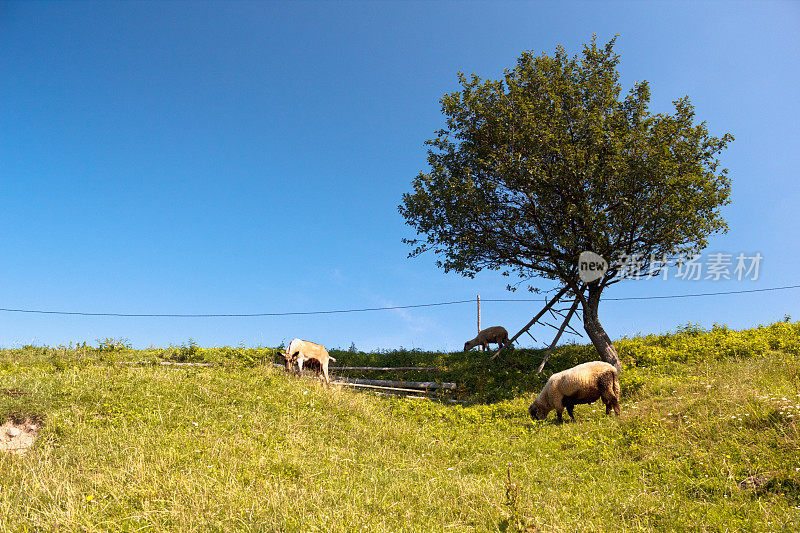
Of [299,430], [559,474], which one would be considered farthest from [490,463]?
[299,430]

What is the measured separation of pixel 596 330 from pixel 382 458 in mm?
14835

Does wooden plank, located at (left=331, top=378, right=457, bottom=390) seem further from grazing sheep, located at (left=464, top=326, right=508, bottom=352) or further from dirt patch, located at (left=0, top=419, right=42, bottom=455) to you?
dirt patch, located at (left=0, top=419, right=42, bottom=455)

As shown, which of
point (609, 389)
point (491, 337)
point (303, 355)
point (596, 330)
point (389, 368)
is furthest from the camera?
point (491, 337)

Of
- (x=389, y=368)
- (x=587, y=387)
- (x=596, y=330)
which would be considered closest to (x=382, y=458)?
(x=587, y=387)

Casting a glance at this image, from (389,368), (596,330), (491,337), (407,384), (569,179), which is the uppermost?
(569,179)

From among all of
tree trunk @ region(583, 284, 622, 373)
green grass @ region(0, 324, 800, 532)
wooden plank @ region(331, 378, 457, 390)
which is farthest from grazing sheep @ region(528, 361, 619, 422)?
wooden plank @ region(331, 378, 457, 390)

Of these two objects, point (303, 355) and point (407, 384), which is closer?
point (303, 355)

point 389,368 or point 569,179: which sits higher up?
point 569,179

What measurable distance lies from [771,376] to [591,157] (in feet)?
35.2

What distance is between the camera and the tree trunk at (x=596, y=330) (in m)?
19.9

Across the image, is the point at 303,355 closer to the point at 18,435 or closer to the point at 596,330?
the point at 18,435

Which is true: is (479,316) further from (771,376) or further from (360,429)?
(360,429)

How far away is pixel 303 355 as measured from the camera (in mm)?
19312

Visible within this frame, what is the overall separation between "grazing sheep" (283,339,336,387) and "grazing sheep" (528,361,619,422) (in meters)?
9.58
